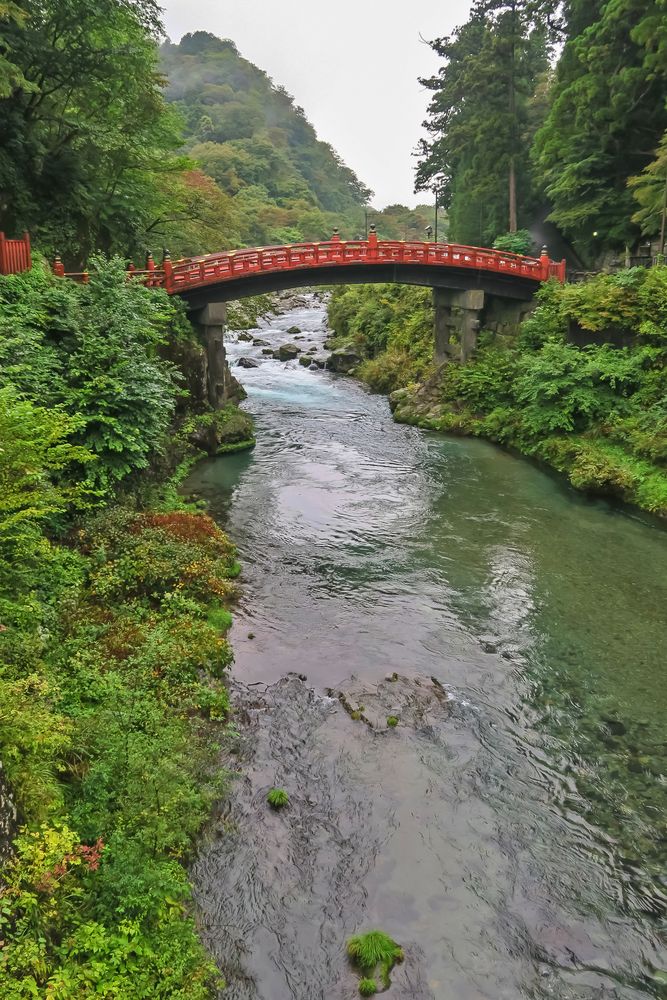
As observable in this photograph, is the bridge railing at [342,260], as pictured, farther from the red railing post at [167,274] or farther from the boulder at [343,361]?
the boulder at [343,361]

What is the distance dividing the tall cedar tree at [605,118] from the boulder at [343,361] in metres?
14.9

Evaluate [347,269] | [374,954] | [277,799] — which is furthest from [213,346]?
[374,954]

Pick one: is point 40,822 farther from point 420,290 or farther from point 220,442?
point 420,290

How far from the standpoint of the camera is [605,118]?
107 ft

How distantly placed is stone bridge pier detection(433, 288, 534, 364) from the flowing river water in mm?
14469

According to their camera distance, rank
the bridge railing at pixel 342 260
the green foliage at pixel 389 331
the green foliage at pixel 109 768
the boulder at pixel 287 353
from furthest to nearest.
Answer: the boulder at pixel 287 353 < the green foliage at pixel 389 331 < the bridge railing at pixel 342 260 < the green foliage at pixel 109 768

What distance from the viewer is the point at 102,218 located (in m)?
26.0

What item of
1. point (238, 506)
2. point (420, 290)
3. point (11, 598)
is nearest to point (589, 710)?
point (11, 598)

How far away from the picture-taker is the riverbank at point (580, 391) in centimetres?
2178

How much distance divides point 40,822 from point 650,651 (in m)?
11.6

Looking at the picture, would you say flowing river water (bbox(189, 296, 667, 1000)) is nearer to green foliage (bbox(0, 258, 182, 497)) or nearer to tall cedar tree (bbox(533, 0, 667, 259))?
green foliage (bbox(0, 258, 182, 497))

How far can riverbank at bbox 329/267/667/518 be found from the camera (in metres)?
21.8

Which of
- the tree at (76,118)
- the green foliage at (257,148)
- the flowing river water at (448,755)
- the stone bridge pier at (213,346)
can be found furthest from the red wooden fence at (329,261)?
the green foliage at (257,148)

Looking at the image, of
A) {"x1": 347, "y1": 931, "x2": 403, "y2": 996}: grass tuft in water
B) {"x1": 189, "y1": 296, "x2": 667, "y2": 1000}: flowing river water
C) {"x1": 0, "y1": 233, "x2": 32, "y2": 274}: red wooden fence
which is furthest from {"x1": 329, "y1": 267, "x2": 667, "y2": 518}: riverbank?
{"x1": 0, "y1": 233, "x2": 32, "y2": 274}: red wooden fence
